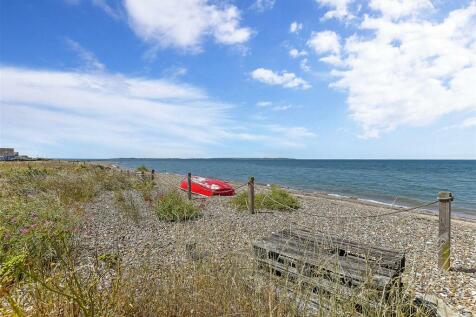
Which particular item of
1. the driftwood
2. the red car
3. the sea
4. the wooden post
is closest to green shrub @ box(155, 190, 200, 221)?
the wooden post

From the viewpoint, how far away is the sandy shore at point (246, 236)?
392cm

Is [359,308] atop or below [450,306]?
atop

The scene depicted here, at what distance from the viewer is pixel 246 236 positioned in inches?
273

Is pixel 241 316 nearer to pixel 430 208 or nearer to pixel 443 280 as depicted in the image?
pixel 443 280

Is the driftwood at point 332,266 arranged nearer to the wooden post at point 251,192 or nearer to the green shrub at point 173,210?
the green shrub at point 173,210

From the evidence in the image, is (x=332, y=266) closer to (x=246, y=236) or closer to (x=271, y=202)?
(x=246, y=236)

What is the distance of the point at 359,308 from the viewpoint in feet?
9.21

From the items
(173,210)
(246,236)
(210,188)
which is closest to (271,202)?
(173,210)

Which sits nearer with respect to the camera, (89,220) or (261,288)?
(261,288)

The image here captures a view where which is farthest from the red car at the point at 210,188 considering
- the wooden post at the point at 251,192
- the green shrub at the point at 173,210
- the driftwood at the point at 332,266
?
the driftwood at the point at 332,266

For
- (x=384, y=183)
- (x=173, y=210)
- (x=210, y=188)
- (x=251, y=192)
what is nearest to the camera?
(x=173, y=210)

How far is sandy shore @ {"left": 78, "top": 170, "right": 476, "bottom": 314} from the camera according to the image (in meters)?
3.92

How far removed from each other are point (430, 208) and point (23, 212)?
61.1 ft

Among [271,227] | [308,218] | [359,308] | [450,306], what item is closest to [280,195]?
[308,218]
